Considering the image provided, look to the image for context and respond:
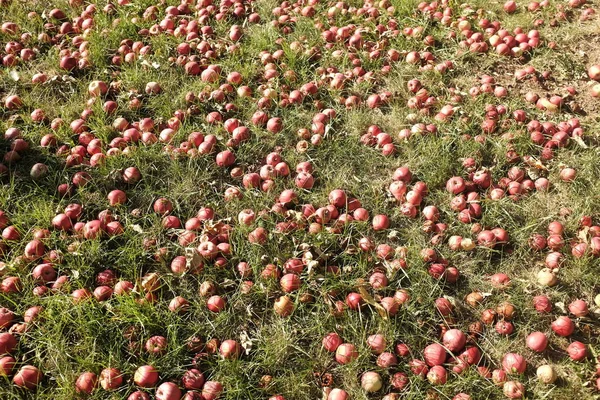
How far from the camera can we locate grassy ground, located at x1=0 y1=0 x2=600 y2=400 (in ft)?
9.28

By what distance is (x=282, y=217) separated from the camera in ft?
11.3

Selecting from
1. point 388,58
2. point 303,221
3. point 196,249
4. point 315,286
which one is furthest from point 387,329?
point 388,58

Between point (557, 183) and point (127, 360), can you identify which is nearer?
point (127, 360)

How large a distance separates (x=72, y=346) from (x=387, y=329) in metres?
1.72

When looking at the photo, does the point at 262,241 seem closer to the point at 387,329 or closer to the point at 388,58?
the point at 387,329

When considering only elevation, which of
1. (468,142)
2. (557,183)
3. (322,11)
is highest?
(322,11)

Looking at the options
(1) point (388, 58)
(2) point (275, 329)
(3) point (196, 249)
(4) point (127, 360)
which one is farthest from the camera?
(1) point (388, 58)

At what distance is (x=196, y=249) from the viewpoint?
319 cm

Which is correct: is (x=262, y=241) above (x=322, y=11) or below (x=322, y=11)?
below

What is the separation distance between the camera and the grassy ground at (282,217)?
9.28 feet

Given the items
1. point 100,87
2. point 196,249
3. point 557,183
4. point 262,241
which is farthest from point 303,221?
point 100,87

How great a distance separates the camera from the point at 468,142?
3881mm

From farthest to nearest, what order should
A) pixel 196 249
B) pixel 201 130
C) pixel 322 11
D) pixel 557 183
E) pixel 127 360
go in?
pixel 322 11 < pixel 201 130 < pixel 557 183 < pixel 196 249 < pixel 127 360

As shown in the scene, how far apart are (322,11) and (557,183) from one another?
9.22 ft
